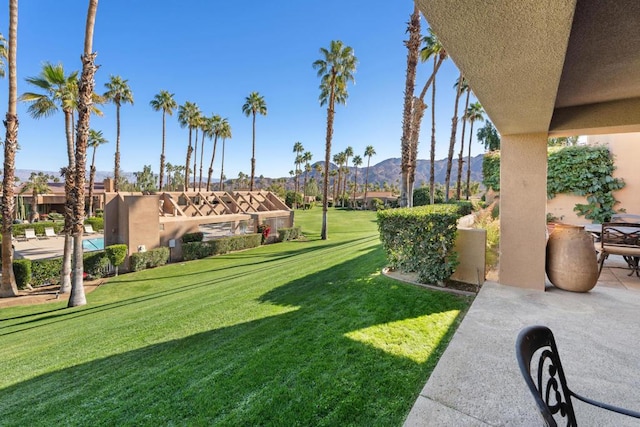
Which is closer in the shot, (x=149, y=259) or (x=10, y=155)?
(x=10, y=155)

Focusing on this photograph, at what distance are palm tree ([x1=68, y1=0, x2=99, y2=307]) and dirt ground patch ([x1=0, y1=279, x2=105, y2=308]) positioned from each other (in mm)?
1959

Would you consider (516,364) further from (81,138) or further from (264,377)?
(81,138)

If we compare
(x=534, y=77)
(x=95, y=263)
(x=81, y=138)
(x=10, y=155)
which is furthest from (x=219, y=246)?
(x=534, y=77)

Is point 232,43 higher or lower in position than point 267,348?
higher

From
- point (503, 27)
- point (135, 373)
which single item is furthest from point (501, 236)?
point (135, 373)

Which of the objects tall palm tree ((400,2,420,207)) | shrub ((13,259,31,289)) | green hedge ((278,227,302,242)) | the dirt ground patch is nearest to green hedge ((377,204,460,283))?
tall palm tree ((400,2,420,207))

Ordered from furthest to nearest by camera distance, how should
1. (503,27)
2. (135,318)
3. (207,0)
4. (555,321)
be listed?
(207,0)
(135,318)
(555,321)
(503,27)

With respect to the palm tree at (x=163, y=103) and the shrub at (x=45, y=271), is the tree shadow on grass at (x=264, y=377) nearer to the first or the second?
the shrub at (x=45, y=271)

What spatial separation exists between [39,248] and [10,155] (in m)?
13.1

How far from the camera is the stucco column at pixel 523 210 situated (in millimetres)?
4898

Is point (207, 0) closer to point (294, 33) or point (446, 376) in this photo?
point (294, 33)

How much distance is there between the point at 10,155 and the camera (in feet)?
34.7

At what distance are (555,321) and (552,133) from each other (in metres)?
3.24

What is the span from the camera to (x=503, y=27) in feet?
6.24
